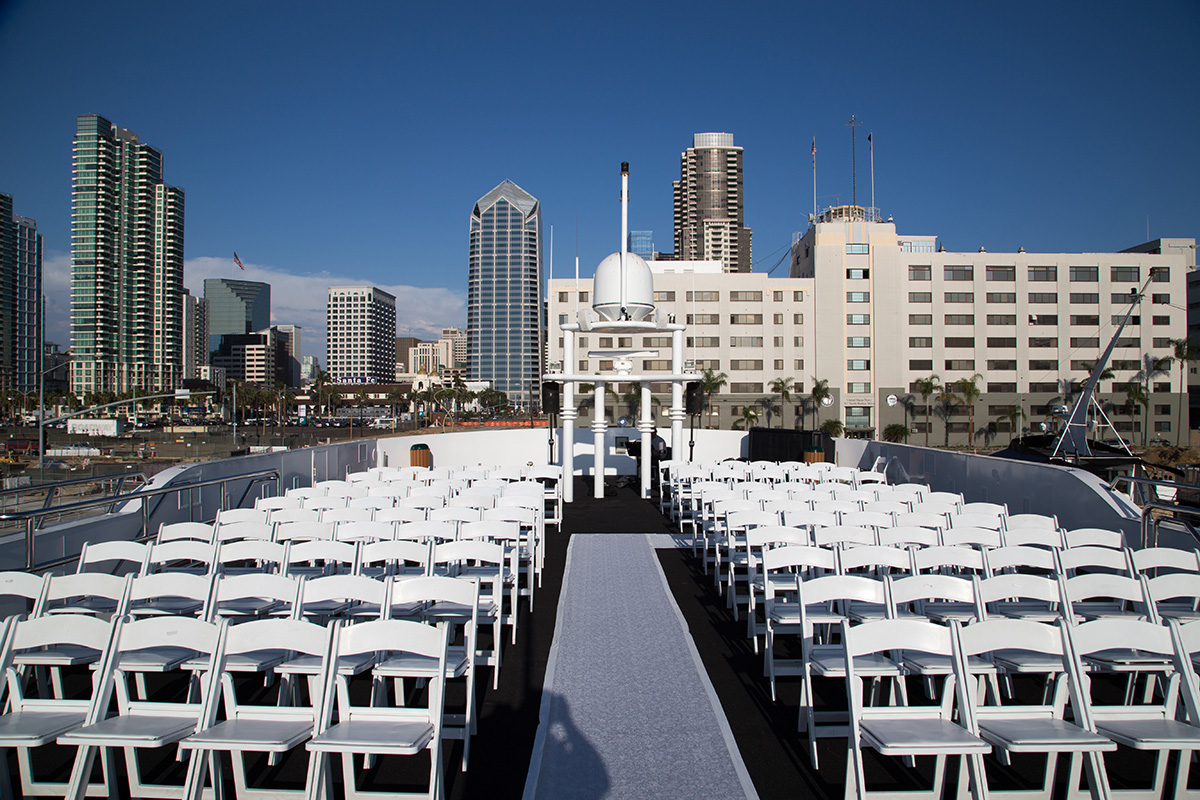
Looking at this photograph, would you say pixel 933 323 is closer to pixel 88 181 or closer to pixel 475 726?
pixel 475 726

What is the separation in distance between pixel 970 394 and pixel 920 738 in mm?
62747

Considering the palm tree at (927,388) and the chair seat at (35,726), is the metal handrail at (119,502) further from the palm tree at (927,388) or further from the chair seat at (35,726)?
the palm tree at (927,388)

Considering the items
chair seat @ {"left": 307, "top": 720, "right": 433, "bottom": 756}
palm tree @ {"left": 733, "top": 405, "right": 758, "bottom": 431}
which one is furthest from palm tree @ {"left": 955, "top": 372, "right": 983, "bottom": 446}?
chair seat @ {"left": 307, "top": 720, "right": 433, "bottom": 756}

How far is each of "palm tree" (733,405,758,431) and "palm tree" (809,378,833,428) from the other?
503 cm

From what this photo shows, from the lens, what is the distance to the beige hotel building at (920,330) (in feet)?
196

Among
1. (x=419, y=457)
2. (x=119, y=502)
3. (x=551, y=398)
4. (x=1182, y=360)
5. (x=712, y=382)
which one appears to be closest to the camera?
(x=119, y=502)

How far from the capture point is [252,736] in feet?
10.3

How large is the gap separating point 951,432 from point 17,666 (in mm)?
65782

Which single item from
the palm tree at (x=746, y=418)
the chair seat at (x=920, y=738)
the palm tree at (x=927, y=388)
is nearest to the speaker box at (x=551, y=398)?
the chair seat at (x=920, y=738)

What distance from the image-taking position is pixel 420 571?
6.36 meters

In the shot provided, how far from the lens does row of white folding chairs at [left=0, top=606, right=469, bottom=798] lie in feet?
10.3

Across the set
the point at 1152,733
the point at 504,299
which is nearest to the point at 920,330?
the point at 1152,733

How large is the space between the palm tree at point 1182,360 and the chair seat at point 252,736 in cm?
7501

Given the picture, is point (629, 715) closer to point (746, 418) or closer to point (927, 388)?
point (746, 418)
